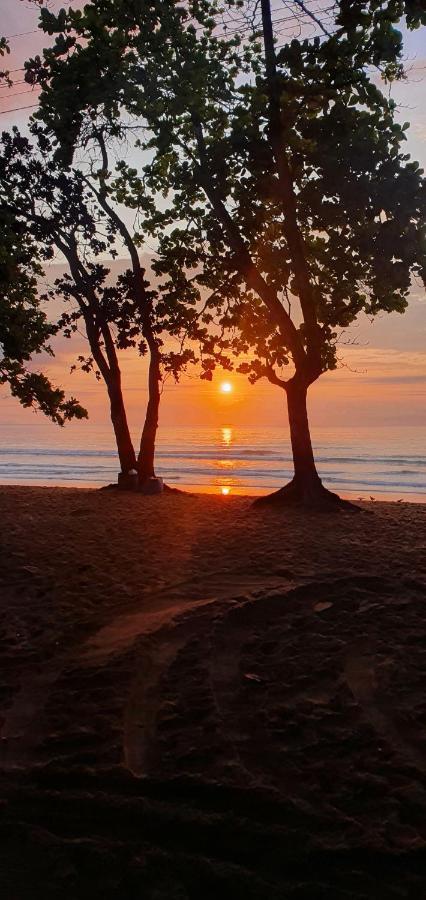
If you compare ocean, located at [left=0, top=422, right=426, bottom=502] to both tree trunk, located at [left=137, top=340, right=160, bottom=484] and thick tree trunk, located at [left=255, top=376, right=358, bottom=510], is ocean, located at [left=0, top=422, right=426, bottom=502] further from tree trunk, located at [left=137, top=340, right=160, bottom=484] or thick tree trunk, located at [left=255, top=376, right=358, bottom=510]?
thick tree trunk, located at [left=255, top=376, right=358, bottom=510]

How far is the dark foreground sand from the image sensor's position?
143 inches

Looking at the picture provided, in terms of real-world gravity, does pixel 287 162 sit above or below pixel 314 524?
above

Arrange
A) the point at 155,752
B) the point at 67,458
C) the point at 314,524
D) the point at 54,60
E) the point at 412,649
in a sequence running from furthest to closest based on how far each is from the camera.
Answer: the point at 67,458 → the point at 54,60 → the point at 314,524 → the point at 412,649 → the point at 155,752

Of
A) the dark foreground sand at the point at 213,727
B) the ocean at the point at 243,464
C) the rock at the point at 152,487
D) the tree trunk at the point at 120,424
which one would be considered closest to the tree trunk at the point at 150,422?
the rock at the point at 152,487

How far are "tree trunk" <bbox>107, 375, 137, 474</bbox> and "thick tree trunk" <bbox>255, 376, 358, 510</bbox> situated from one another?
5.99 meters

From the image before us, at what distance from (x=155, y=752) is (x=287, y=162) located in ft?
44.4

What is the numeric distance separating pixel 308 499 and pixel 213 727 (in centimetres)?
1084

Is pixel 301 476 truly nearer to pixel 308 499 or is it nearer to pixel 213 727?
pixel 308 499

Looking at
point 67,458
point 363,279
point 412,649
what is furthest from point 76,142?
point 67,458

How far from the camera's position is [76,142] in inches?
731

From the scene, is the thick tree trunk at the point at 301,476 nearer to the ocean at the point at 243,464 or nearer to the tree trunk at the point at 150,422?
the tree trunk at the point at 150,422

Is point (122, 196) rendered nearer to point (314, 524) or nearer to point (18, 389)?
point (18, 389)

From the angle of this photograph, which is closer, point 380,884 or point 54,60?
point 380,884

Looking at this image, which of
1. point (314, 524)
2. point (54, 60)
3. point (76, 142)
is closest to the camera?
point (314, 524)
